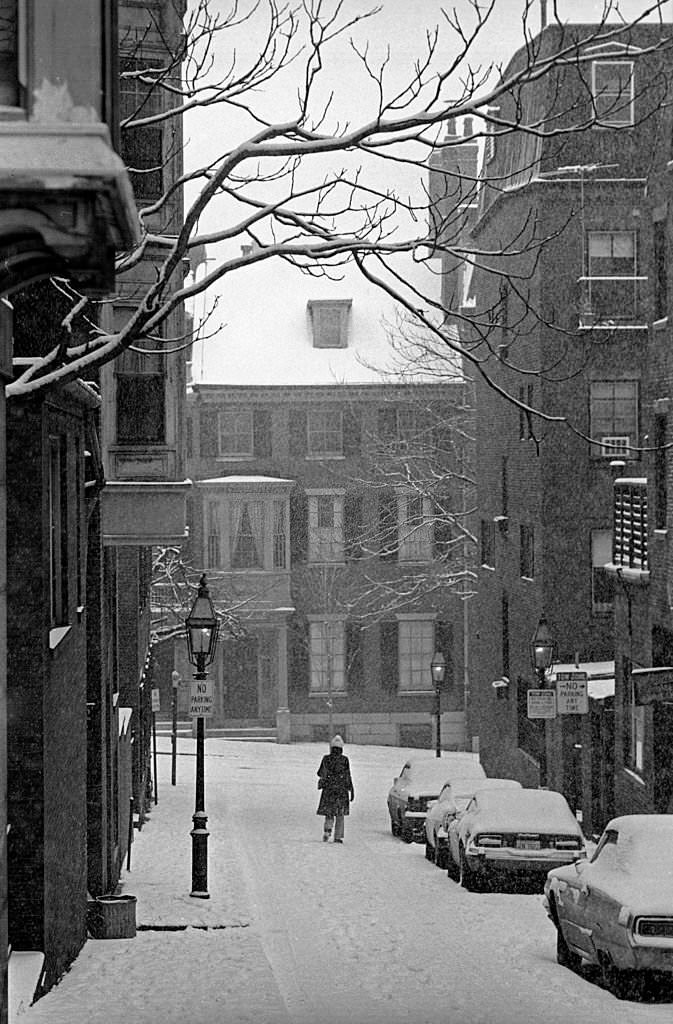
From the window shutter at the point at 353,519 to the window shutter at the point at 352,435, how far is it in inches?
54.5

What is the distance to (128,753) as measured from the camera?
24953 mm

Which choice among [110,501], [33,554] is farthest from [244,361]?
[33,554]

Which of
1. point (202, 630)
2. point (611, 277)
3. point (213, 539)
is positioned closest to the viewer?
point (202, 630)

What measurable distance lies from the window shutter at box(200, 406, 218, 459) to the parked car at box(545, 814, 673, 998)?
119 feet

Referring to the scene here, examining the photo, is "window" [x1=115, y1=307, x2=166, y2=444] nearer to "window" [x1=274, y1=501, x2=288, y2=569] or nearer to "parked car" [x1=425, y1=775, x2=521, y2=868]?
"parked car" [x1=425, y1=775, x2=521, y2=868]

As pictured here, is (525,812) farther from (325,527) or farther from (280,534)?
(325,527)

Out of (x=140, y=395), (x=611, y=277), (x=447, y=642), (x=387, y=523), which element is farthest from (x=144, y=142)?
(x=387, y=523)

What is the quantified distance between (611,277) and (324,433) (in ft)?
62.4

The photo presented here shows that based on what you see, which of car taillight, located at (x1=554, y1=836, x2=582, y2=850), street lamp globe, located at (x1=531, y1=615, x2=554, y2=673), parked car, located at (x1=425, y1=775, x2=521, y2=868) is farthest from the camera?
street lamp globe, located at (x1=531, y1=615, x2=554, y2=673)

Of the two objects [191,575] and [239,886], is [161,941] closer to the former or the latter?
[239,886]

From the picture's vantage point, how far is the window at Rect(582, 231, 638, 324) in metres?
33.6

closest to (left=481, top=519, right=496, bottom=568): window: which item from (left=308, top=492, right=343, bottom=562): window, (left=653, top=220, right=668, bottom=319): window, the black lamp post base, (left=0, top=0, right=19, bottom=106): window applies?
(left=308, top=492, right=343, bottom=562): window

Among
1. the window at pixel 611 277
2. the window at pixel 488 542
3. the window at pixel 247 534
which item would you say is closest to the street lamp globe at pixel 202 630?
the window at pixel 611 277

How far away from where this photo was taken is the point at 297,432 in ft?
169
